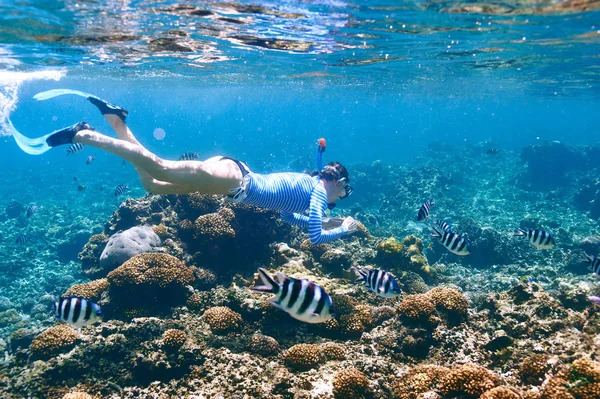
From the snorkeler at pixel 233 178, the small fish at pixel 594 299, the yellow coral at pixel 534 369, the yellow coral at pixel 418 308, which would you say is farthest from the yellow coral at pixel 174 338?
the small fish at pixel 594 299

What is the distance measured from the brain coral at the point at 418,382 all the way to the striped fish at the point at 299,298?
6.17 ft

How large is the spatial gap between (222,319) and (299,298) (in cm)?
333

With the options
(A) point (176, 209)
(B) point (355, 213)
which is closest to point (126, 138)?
(A) point (176, 209)

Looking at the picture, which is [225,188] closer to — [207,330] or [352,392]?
[207,330]

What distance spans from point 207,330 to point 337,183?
12.0ft

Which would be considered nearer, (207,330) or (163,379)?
(163,379)

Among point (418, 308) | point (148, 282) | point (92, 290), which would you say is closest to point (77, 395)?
point (148, 282)

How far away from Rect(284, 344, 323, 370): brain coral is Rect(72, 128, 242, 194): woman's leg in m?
3.14

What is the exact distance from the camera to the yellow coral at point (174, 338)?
18.6 ft

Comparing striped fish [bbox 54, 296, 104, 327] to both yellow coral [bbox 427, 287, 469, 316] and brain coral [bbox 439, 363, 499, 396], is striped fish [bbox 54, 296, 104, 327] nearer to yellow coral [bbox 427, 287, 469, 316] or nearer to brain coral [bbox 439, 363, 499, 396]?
brain coral [bbox 439, 363, 499, 396]

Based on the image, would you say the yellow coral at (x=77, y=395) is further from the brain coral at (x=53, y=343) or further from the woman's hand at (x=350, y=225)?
the woman's hand at (x=350, y=225)

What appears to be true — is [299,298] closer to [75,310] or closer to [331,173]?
[331,173]

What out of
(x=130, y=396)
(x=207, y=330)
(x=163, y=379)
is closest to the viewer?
(x=130, y=396)

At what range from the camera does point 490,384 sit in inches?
167
